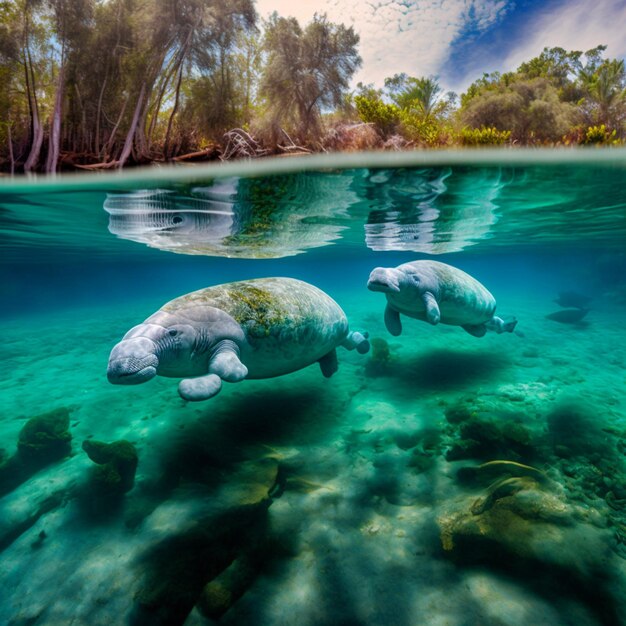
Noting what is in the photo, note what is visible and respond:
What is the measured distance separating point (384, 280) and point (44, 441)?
17.7 feet

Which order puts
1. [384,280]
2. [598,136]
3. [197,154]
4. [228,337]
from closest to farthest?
[228,337] → [384,280] → [598,136] → [197,154]

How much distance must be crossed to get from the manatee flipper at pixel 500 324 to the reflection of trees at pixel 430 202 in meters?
3.13

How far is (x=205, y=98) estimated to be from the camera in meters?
12.9

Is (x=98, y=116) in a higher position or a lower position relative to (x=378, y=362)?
higher

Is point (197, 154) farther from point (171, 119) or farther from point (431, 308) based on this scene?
point (431, 308)

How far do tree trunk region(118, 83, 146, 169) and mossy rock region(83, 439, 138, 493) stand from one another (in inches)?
401

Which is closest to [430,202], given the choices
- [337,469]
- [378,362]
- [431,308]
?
[378,362]

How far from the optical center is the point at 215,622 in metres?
2.31

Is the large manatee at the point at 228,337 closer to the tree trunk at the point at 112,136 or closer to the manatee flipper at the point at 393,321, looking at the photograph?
the manatee flipper at the point at 393,321

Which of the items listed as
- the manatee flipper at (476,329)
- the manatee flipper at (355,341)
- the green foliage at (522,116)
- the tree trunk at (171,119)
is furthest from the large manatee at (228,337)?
the green foliage at (522,116)

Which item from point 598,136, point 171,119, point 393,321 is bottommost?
point 393,321

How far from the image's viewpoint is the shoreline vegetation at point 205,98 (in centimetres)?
1058

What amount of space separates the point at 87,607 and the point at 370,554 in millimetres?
2213

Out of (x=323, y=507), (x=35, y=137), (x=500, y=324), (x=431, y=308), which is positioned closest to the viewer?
(x=323, y=507)
